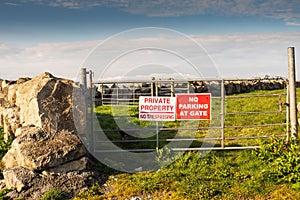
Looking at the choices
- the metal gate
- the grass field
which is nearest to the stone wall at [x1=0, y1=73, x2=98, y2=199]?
the grass field

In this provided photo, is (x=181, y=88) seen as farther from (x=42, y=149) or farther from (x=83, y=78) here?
(x=42, y=149)

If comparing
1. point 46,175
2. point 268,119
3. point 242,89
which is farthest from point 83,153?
point 242,89

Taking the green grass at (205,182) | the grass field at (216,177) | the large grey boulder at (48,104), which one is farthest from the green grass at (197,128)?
the large grey boulder at (48,104)

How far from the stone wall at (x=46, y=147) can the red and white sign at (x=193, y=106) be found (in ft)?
8.96

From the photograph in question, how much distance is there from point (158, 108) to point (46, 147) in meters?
3.22

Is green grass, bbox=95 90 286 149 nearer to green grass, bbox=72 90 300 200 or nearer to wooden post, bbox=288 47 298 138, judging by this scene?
wooden post, bbox=288 47 298 138

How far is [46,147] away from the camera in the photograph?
877 centimetres

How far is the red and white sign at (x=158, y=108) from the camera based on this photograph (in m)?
10.2

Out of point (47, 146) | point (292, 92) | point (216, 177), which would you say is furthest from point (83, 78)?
point (292, 92)

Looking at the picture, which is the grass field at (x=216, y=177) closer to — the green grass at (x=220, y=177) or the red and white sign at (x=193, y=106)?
the green grass at (x=220, y=177)

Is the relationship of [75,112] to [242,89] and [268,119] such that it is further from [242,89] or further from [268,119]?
[242,89]

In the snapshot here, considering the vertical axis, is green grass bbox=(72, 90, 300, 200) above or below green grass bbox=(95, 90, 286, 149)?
below

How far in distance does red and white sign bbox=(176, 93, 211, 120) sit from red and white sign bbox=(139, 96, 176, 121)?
194mm

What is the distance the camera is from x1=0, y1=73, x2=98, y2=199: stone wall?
8.42 m
